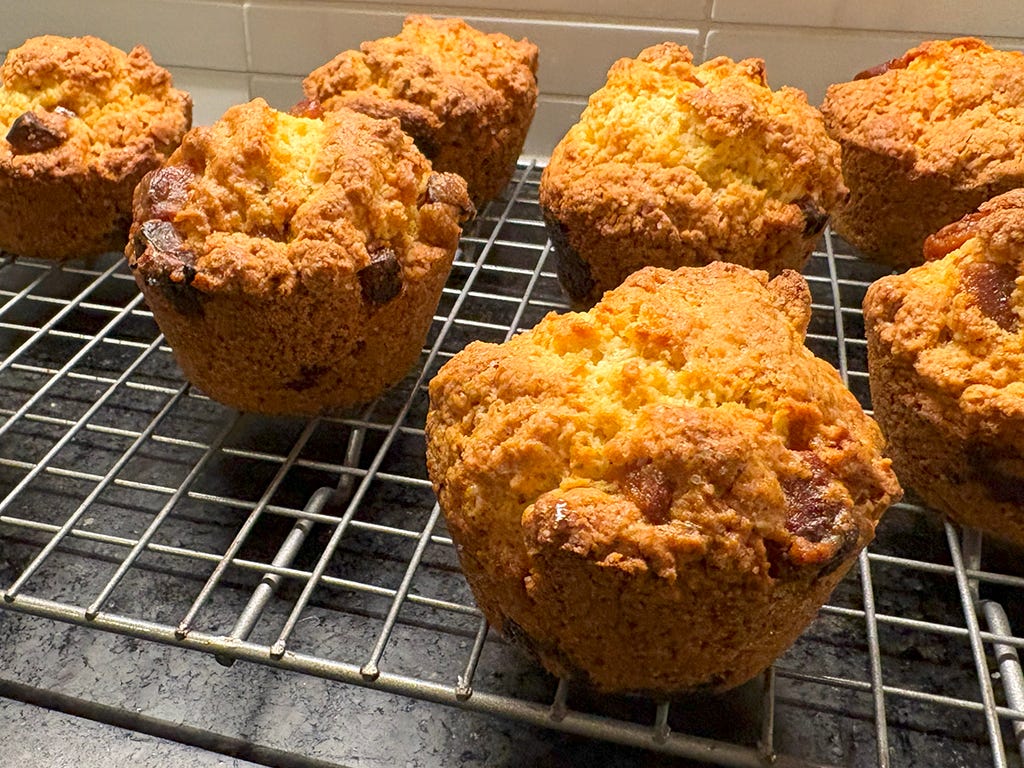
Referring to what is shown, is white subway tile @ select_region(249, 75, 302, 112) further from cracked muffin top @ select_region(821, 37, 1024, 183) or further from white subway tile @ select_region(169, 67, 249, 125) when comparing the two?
cracked muffin top @ select_region(821, 37, 1024, 183)

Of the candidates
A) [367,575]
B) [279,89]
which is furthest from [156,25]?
[367,575]

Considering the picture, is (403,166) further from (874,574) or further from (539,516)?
(874,574)

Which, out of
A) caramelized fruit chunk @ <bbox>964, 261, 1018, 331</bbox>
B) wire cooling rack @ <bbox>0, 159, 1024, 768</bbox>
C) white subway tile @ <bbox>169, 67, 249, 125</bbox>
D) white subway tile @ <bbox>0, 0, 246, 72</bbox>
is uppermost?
caramelized fruit chunk @ <bbox>964, 261, 1018, 331</bbox>

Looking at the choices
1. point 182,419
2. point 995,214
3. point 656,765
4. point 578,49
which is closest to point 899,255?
point 995,214

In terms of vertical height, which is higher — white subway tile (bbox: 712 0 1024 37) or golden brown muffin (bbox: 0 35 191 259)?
white subway tile (bbox: 712 0 1024 37)

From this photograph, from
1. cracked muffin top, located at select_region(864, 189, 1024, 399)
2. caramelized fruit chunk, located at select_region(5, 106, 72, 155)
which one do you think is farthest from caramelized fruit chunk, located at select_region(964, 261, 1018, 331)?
caramelized fruit chunk, located at select_region(5, 106, 72, 155)

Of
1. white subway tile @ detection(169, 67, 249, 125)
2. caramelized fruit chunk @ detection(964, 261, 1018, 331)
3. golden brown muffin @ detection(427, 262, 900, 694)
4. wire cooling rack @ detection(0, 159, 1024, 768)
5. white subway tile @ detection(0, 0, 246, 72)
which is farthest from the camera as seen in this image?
white subway tile @ detection(169, 67, 249, 125)
